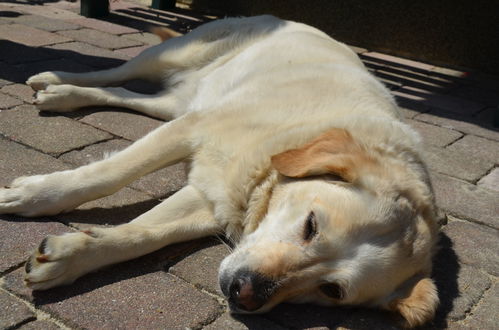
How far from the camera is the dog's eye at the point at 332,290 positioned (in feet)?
8.38

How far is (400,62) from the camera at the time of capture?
276 inches

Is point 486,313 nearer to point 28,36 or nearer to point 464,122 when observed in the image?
point 464,122

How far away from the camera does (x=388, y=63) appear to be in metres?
6.87

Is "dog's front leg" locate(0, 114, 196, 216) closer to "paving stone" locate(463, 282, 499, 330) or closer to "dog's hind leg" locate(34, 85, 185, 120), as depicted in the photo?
"dog's hind leg" locate(34, 85, 185, 120)

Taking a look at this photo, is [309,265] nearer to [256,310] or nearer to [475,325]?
[256,310]

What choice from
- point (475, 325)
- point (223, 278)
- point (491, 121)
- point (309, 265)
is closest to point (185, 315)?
point (223, 278)

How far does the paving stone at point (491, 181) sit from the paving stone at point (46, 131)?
2.49 metres

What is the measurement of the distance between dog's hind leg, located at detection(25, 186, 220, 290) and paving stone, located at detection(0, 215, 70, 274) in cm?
16

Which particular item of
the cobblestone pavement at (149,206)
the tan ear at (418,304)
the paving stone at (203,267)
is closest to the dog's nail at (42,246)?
the cobblestone pavement at (149,206)

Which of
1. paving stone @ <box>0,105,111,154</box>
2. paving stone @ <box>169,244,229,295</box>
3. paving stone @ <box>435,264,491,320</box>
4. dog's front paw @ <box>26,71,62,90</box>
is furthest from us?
dog's front paw @ <box>26,71,62,90</box>

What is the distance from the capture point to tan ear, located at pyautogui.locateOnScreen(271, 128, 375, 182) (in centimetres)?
269

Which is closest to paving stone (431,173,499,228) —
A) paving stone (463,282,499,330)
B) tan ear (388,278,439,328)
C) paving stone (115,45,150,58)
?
paving stone (463,282,499,330)

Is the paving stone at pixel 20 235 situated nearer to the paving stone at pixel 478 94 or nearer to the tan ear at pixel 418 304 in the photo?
the tan ear at pixel 418 304

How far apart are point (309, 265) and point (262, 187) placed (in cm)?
53
